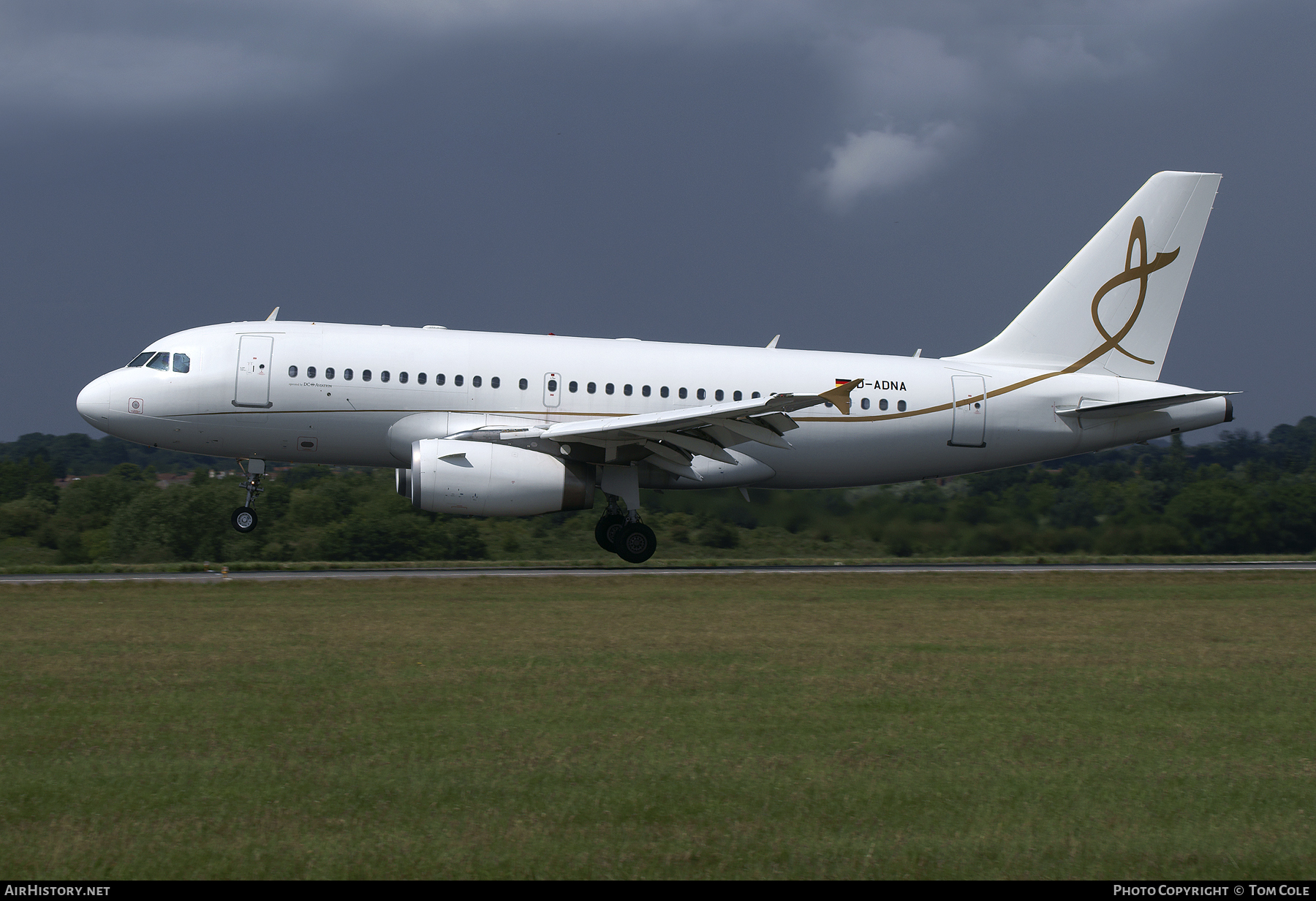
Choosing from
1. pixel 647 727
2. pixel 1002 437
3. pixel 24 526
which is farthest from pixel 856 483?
pixel 24 526

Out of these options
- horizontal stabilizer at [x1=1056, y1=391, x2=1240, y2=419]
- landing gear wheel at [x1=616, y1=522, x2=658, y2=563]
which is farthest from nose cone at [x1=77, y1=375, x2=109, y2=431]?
horizontal stabilizer at [x1=1056, y1=391, x2=1240, y2=419]

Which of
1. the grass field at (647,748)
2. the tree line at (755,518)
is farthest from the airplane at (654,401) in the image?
the grass field at (647,748)

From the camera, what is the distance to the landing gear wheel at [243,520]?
21.6 metres

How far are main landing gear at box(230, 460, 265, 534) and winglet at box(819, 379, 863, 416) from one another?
10.6 metres

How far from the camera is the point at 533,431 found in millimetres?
20625

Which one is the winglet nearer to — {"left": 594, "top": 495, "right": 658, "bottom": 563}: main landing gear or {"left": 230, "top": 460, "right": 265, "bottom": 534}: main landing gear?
{"left": 594, "top": 495, "right": 658, "bottom": 563}: main landing gear

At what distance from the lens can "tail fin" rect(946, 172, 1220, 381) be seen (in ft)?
81.0

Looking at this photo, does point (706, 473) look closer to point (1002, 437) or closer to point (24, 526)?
point (1002, 437)

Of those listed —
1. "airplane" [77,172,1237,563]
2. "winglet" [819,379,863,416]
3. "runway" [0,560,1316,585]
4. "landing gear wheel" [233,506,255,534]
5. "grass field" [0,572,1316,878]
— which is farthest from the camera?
"landing gear wheel" [233,506,255,534]

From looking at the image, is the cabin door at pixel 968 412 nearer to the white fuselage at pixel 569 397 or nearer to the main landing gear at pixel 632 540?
the white fuselage at pixel 569 397

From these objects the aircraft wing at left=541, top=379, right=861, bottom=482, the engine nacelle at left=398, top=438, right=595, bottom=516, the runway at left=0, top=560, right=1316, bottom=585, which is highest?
the aircraft wing at left=541, top=379, right=861, bottom=482

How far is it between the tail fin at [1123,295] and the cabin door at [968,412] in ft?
3.67

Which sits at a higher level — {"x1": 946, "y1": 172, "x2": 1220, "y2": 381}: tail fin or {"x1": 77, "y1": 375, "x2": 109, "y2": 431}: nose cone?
{"x1": 946, "y1": 172, "x2": 1220, "y2": 381}: tail fin

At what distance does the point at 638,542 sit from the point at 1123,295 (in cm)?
1172
